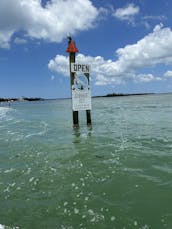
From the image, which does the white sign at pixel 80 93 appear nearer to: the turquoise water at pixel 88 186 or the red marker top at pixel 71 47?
the red marker top at pixel 71 47

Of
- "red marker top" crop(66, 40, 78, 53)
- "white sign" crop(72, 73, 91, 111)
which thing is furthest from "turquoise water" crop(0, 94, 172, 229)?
"red marker top" crop(66, 40, 78, 53)

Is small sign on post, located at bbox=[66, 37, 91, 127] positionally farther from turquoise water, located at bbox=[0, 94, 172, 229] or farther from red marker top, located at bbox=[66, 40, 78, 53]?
turquoise water, located at bbox=[0, 94, 172, 229]

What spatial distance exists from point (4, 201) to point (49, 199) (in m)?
0.77

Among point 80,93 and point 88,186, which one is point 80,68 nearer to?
point 80,93

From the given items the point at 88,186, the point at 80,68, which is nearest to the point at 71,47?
the point at 80,68

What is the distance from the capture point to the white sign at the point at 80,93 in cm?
1219

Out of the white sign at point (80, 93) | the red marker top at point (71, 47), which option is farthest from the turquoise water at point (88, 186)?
the red marker top at point (71, 47)

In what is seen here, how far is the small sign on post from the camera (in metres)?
12.0

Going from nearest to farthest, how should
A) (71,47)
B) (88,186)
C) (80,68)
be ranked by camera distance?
(88,186) → (80,68) → (71,47)

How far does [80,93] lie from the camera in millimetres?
12375

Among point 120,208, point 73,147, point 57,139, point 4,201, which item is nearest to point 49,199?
point 4,201

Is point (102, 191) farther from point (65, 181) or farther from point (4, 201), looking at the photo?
point (4, 201)

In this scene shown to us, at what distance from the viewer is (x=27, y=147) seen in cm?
824

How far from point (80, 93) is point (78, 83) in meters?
0.52
